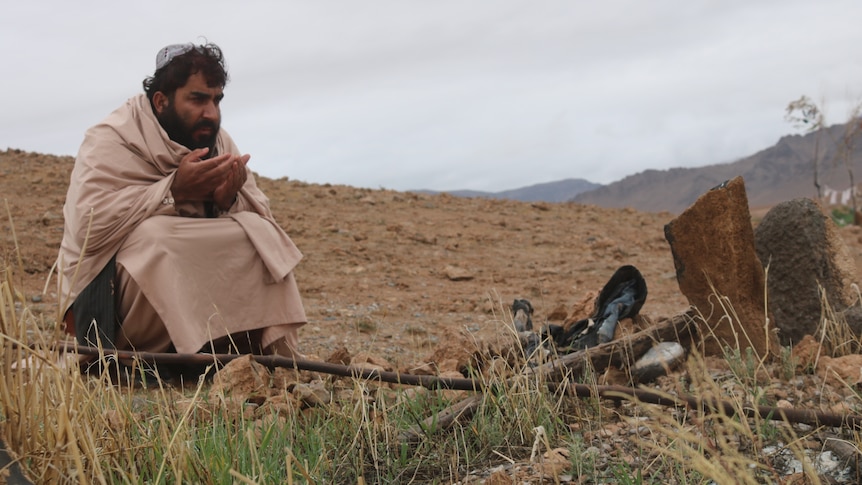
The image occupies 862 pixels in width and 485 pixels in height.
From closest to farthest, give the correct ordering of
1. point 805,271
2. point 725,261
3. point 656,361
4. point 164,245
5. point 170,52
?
point 656,361
point 725,261
point 805,271
point 164,245
point 170,52

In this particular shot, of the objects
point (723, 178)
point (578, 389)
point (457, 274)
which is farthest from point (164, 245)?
point (723, 178)

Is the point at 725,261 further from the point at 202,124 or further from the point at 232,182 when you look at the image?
the point at 202,124

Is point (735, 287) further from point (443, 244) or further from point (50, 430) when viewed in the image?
point (443, 244)

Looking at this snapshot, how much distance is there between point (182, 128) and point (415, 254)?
Answer: 487cm

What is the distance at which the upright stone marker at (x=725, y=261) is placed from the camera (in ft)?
10.9

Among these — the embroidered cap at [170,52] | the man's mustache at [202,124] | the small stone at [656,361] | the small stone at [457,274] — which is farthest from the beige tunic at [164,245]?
the small stone at [457,274]

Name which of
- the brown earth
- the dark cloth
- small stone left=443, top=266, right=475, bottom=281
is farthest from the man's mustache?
small stone left=443, top=266, right=475, bottom=281

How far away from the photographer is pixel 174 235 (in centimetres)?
374

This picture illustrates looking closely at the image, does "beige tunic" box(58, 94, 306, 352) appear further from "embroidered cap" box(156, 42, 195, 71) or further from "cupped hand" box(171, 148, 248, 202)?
"embroidered cap" box(156, 42, 195, 71)

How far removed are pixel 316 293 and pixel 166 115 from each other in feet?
9.80

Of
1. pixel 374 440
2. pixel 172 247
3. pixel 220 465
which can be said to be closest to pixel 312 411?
pixel 374 440

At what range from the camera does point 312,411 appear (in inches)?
98.4

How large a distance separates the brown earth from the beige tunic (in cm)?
56

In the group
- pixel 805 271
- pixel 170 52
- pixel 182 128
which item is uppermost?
pixel 170 52
